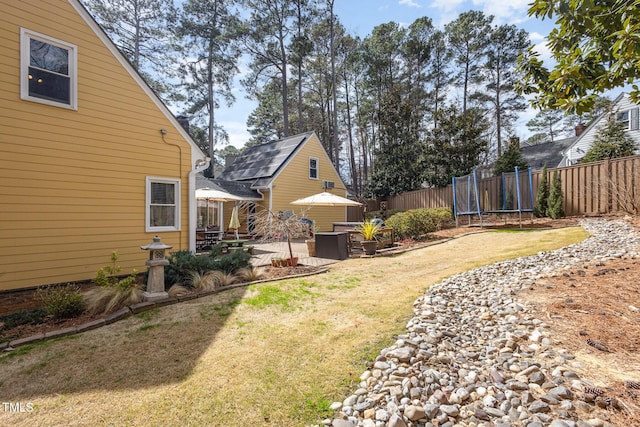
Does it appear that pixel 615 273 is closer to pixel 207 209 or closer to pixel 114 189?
pixel 114 189

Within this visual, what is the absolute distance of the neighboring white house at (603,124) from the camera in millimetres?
16750

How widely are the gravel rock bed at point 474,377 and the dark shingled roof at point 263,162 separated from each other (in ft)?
43.5

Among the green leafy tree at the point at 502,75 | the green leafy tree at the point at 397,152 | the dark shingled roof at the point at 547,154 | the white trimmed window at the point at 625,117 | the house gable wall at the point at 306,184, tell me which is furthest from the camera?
the green leafy tree at the point at 502,75

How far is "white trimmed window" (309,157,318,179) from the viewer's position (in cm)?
1802

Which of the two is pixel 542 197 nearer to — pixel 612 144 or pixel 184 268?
pixel 612 144

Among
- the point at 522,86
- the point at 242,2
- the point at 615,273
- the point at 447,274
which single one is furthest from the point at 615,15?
the point at 242,2

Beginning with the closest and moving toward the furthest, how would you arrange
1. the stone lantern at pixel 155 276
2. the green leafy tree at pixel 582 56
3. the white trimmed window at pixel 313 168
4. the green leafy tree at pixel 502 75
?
the green leafy tree at pixel 582 56 < the stone lantern at pixel 155 276 < the white trimmed window at pixel 313 168 < the green leafy tree at pixel 502 75

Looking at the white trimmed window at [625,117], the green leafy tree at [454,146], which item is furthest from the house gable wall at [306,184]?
the white trimmed window at [625,117]

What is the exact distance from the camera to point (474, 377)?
2484 mm

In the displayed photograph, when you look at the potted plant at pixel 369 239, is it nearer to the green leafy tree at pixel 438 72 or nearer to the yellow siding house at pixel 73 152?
the yellow siding house at pixel 73 152

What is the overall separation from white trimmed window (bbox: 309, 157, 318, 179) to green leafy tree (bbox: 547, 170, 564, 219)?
1177cm

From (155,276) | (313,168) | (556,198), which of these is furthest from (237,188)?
(556,198)

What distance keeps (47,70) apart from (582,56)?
917 centimetres

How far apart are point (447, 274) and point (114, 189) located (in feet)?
25.1
